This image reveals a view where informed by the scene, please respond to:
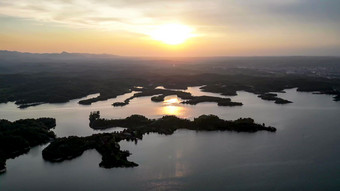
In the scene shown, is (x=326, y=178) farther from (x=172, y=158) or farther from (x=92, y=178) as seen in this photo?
(x=92, y=178)

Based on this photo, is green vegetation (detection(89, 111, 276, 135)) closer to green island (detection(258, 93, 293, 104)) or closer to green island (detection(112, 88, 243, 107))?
green island (detection(112, 88, 243, 107))

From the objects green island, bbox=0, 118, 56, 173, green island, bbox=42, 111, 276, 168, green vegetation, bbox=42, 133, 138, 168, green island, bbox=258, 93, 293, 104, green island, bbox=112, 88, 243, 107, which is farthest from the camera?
green island, bbox=258, 93, 293, 104

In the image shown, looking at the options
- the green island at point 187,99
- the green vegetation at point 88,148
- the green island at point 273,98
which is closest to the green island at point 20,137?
the green vegetation at point 88,148

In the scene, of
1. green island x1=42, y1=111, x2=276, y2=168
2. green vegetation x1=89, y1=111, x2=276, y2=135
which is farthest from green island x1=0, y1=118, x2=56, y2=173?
green vegetation x1=89, y1=111, x2=276, y2=135

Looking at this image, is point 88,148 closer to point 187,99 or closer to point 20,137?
point 20,137

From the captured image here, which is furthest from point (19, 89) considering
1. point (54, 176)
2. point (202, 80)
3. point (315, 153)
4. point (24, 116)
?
point (315, 153)

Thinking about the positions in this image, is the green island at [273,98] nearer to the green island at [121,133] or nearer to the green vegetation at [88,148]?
the green island at [121,133]
